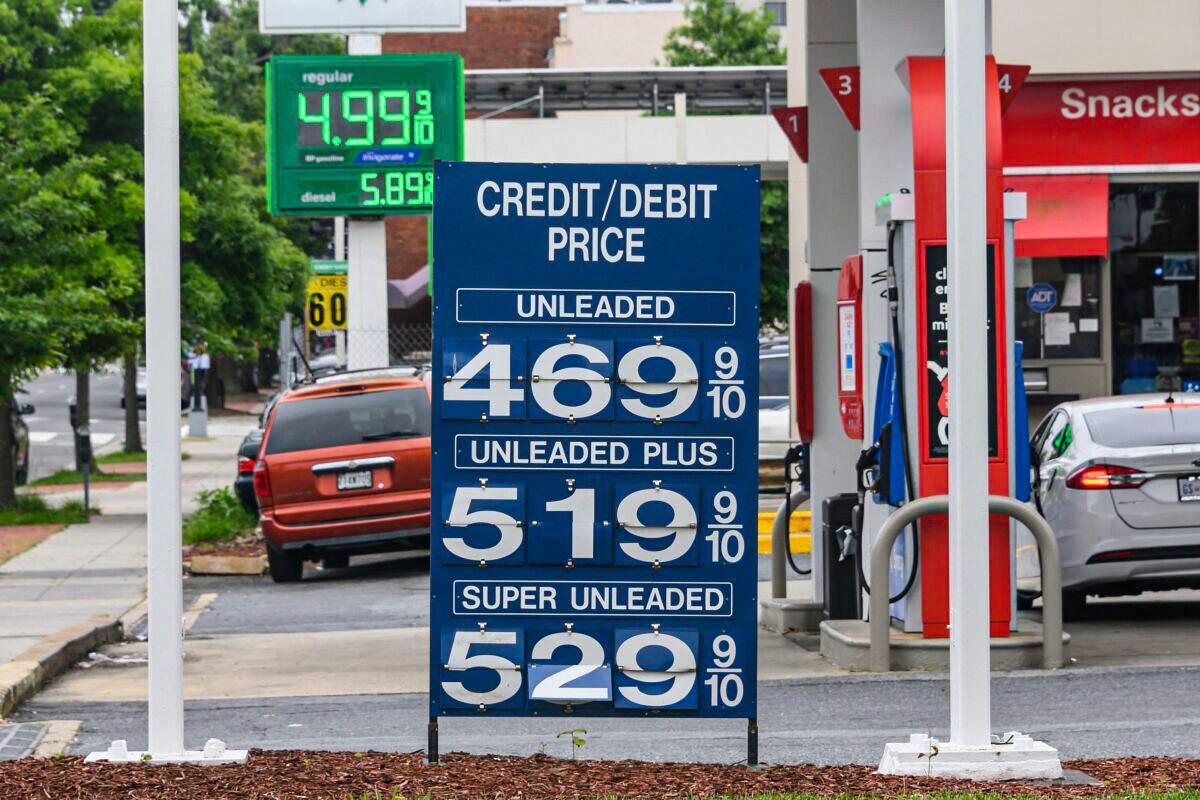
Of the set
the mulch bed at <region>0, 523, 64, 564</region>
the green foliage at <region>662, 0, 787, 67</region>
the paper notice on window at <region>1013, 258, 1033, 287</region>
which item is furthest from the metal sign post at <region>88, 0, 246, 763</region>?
the green foliage at <region>662, 0, 787, 67</region>

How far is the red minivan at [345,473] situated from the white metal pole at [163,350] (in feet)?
34.4

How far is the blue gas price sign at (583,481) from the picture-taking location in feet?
22.2

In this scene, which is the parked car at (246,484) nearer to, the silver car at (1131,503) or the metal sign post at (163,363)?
the silver car at (1131,503)

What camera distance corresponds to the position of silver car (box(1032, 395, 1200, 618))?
11555mm

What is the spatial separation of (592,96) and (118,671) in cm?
2933

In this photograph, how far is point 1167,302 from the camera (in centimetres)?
2081

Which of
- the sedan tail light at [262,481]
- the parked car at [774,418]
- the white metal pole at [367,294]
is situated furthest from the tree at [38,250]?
the parked car at [774,418]

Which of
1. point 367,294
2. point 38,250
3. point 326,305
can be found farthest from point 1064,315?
point 38,250

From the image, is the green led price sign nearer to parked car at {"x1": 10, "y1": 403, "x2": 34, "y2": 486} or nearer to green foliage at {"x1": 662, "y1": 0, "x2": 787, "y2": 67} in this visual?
parked car at {"x1": 10, "y1": 403, "x2": 34, "y2": 486}

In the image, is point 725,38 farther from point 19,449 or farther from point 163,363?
point 163,363

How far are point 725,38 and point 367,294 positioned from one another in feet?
118

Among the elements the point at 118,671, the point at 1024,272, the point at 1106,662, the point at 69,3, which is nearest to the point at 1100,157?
the point at 1024,272

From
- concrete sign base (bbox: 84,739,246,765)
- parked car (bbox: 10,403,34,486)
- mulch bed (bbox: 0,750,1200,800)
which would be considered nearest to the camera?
mulch bed (bbox: 0,750,1200,800)

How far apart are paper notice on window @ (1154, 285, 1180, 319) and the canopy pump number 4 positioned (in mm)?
15154
